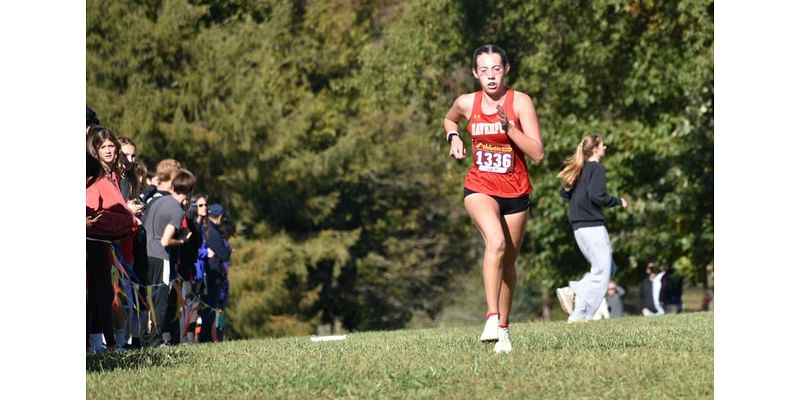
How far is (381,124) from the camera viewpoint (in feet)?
139

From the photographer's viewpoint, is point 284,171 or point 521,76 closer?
point 521,76

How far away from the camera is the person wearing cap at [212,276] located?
16688 millimetres

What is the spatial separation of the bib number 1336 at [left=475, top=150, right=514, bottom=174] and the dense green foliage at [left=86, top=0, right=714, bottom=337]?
65.3 feet

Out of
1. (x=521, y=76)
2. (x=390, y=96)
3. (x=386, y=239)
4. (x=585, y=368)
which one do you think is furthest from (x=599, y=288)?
(x=386, y=239)

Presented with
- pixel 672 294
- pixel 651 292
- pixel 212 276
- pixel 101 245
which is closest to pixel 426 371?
pixel 101 245

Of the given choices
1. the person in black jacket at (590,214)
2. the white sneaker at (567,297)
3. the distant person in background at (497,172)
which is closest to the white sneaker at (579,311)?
the person in black jacket at (590,214)

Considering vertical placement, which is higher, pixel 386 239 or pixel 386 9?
pixel 386 9

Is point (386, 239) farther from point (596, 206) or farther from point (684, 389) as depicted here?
point (684, 389)

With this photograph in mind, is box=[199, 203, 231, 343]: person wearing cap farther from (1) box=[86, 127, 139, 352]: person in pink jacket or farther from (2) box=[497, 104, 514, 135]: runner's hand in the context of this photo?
(2) box=[497, 104, 514, 135]: runner's hand

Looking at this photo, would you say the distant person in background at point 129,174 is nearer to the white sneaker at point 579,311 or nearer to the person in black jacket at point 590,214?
the person in black jacket at point 590,214

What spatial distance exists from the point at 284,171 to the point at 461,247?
864 cm

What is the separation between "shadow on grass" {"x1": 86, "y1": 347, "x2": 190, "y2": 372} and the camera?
31.9ft
